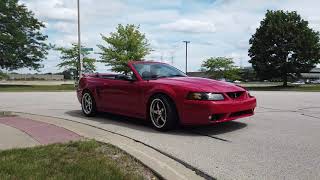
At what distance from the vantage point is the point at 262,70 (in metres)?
57.8

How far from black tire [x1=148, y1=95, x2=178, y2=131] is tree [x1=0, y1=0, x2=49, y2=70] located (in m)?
42.9

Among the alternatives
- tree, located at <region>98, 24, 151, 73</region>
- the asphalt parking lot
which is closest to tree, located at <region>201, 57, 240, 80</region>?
tree, located at <region>98, 24, 151, 73</region>

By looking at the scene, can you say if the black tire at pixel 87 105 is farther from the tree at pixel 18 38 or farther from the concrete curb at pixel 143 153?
the tree at pixel 18 38

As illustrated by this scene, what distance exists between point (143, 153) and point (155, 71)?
3.40 meters

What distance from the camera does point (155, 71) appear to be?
9.40m

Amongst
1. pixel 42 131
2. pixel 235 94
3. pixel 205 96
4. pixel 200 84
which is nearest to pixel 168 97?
pixel 200 84

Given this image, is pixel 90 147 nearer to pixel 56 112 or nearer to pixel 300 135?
pixel 300 135

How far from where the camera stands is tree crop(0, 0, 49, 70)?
161ft

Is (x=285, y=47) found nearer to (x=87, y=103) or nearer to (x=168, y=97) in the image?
(x=87, y=103)

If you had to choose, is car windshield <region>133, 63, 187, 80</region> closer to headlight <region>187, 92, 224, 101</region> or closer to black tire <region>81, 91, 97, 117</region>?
headlight <region>187, 92, 224, 101</region>

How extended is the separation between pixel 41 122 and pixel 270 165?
5.50m

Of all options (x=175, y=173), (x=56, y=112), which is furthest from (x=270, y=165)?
(x=56, y=112)

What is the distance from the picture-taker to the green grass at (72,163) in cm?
→ 496

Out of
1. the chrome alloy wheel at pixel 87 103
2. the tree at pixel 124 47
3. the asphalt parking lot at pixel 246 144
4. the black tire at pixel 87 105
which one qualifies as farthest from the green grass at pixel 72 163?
the tree at pixel 124 47
